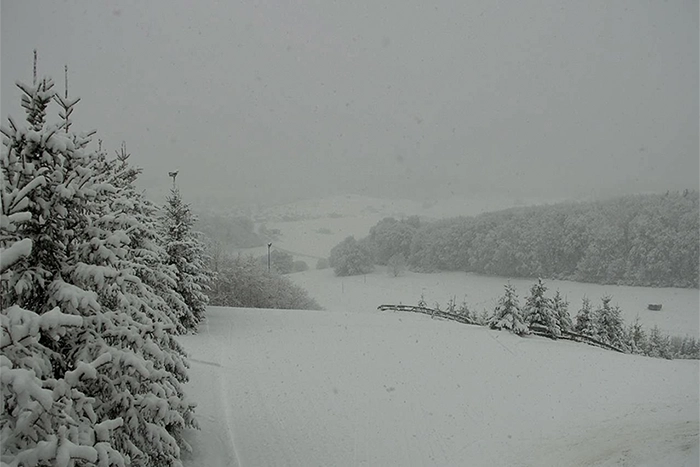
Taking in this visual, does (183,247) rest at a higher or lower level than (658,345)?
higher

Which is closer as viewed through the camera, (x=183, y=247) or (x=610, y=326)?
(x=183, y=247)

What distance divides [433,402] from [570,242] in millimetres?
65684

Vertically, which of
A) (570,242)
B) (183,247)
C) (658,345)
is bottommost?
(658,345)

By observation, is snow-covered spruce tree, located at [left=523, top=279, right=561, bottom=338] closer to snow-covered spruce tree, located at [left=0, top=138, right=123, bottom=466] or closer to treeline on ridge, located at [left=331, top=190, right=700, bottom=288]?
snow-covered spruce tree, located at [left=0, top=138, right=123, bottom=466]

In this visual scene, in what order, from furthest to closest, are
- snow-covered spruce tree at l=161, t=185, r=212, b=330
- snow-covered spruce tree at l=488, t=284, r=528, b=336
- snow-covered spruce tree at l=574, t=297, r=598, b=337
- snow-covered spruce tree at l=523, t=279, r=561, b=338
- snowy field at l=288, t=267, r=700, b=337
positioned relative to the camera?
snowy field at l=288, t=267, r=700, b=337 < snow-covered spruce tree at l=574, t=297, r=598, b=337 < snow-covered spruce tree at l=523, t=279, r=561, b=338 < snow-covered spruce tree at l=488, t=284, r=528, b=336 < snow-covered spruce tree at l=161, t=185, r=212, b=330

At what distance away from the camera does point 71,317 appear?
161 inches

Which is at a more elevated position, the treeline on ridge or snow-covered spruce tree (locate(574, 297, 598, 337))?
the treeline on ridge

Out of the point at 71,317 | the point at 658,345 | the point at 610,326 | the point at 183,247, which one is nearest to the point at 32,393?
the point at 71,317

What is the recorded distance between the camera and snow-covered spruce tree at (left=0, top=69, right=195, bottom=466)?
4023 millimetres

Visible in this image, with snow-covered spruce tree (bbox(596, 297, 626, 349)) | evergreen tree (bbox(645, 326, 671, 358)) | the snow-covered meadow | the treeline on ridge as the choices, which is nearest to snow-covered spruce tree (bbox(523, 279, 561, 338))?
the snow-covered meadow

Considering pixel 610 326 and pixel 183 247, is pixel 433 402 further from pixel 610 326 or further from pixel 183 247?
pixel 610 326

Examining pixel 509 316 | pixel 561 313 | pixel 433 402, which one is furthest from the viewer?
pixel 561 313

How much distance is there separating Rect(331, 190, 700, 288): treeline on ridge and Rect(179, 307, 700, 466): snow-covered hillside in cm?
4880

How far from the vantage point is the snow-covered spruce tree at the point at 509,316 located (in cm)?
2288
